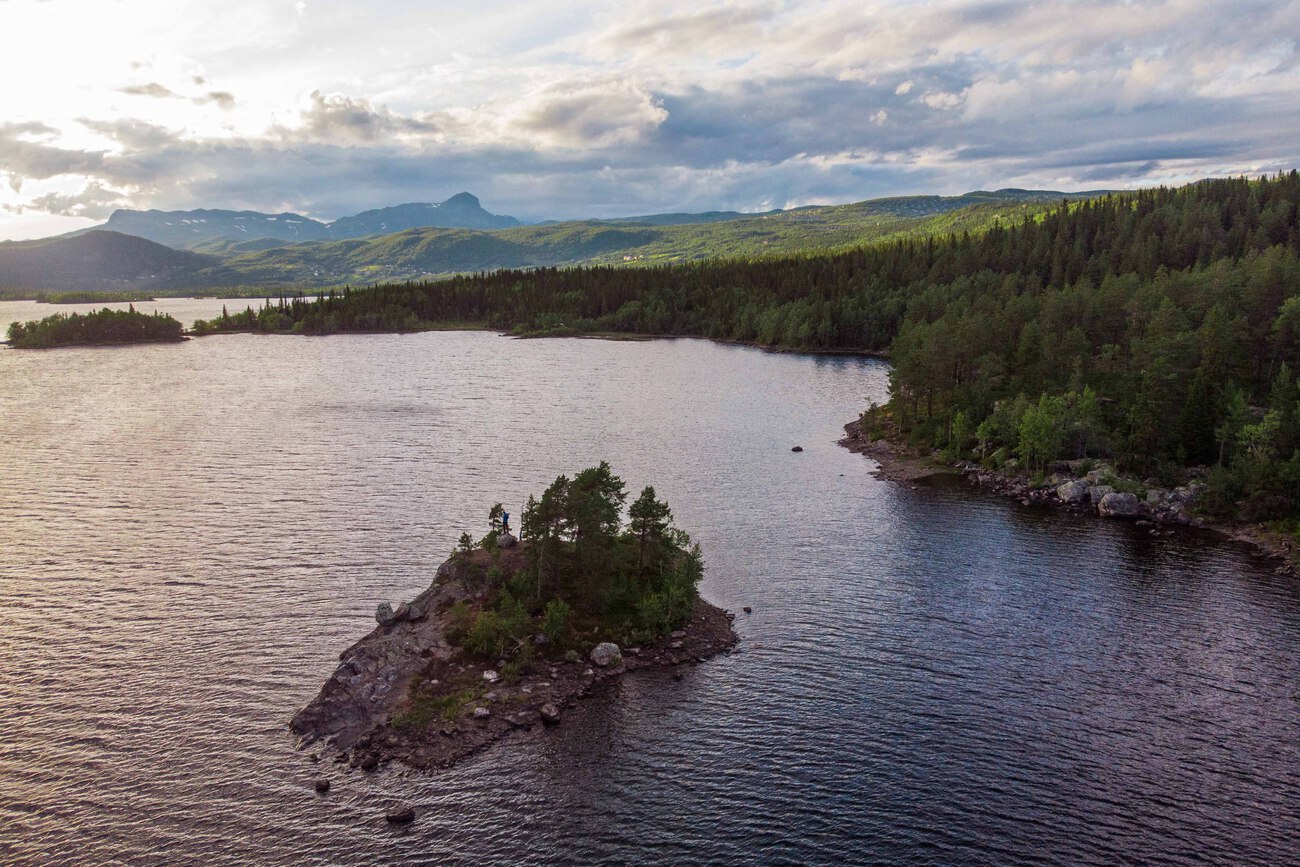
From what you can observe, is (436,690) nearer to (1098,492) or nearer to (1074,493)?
(1074,493)

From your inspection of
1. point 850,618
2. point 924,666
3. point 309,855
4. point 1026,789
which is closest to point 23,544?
point 309,855

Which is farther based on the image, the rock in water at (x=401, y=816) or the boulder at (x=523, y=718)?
the boulder at (x=523, y=718)

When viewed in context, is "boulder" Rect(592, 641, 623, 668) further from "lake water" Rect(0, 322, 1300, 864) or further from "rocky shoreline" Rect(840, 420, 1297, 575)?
"rocky shoreline" Rect(840, 420, 1297, 575)

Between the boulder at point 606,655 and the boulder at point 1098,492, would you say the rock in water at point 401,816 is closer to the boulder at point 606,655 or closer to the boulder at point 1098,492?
the boulder at point 606,655

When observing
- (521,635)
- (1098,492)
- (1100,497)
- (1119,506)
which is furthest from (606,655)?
(1098,492)

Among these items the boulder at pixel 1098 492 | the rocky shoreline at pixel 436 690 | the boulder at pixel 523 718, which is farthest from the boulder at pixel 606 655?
the boulder at pixel 1098 492

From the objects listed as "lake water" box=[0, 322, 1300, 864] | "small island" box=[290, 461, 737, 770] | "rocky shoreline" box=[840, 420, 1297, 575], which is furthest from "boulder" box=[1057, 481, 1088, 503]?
"small island" box=[290, 461, 737, 770]
